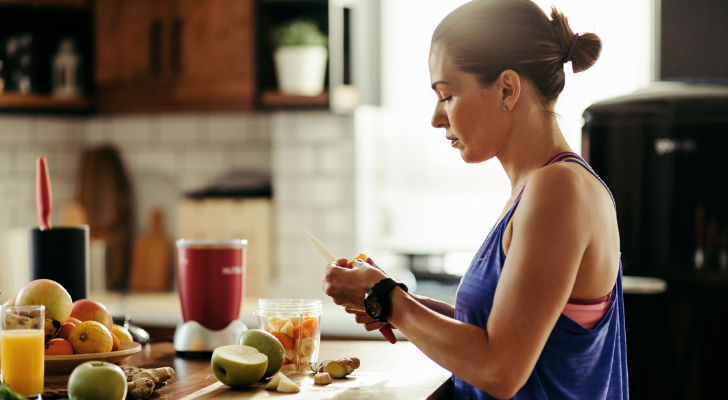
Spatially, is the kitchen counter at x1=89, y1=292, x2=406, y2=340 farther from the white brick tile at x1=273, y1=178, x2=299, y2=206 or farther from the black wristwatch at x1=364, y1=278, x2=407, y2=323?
the black wristwatch at x1=364, y1=278, x2=407, y2=323

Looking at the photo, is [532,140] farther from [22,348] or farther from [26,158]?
[26,158]

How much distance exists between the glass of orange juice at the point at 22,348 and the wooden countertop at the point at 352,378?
0.19 metres

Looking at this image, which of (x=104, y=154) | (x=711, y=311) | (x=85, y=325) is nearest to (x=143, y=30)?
(x=104, y=154)

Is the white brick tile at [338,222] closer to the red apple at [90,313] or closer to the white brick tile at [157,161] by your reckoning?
the white brick tile at [157,161]

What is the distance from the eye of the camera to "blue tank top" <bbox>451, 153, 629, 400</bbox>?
122 centimetres

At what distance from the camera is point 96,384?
111 centimetres

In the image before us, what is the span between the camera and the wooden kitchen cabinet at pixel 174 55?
3.26 m

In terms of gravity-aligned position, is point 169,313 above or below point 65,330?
below

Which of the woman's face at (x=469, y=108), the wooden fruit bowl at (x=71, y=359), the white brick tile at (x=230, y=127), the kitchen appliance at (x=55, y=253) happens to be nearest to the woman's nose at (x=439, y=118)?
the woman's face at (x=469, y=108)

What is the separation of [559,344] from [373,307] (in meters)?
0.30

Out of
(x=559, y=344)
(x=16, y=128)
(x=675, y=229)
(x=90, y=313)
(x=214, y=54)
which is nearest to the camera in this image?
(x=559, y=344)

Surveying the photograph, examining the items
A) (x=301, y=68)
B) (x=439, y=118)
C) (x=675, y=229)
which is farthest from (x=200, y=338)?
(x=301, y=68)

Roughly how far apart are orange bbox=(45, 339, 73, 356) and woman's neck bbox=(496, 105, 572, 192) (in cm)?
83

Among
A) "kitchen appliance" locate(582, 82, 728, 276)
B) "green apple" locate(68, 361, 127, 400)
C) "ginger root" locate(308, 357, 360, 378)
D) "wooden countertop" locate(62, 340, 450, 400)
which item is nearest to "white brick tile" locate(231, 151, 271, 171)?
"kitchen appliance" locate(582, 82, 728, 276)
